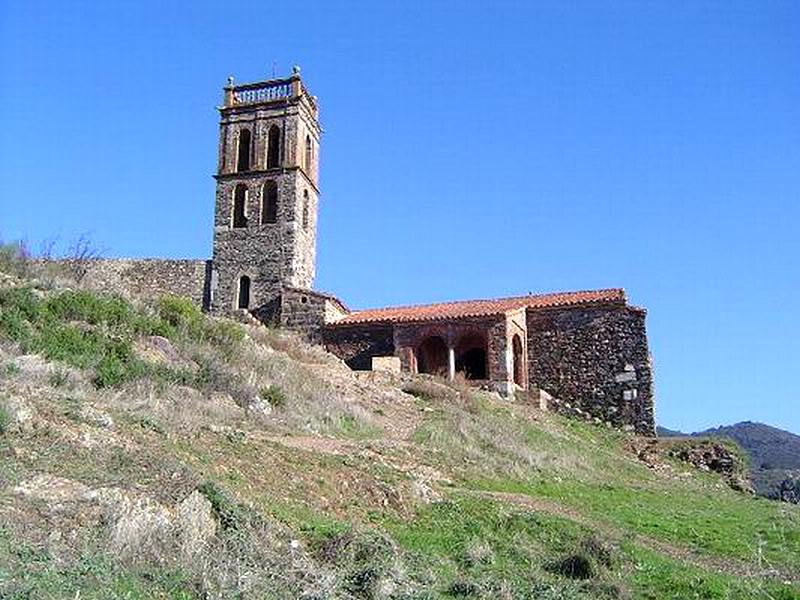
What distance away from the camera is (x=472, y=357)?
1292 inches

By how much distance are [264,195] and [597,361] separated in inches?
611

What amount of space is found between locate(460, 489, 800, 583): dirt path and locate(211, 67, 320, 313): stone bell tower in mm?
20731

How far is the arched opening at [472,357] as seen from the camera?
31705 millimetres

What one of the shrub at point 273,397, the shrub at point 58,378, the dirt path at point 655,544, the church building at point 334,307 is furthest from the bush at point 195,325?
the dirt path at point 655,544

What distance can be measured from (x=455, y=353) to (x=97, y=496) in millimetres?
22875

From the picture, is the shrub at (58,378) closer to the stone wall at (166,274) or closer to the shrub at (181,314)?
the shrub at (181,314)

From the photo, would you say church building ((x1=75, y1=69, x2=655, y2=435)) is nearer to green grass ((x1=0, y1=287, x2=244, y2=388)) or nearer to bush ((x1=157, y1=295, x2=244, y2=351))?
bush ((x1=157, y1=295, x2=244, y2=351))

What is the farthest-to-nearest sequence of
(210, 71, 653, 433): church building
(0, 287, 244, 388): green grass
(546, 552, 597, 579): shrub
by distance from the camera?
(210, 71, 653, 433): church building → (0, 287, 244, 388): green grass → (546, 552, 597, 579): shrub

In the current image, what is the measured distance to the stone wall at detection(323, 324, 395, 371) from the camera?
105 feet

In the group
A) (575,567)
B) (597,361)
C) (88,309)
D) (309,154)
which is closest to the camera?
(575,567)

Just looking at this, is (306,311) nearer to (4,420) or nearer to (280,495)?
(280,495)

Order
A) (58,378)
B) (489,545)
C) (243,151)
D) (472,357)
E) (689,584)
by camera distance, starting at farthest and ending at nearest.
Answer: (243,151) → (472,357) → (58,378) → (489,545) → (689,584)

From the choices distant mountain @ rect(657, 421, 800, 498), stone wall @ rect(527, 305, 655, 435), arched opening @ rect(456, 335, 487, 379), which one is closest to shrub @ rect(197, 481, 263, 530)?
arched opening @ rect(456, 335, 487, 379)

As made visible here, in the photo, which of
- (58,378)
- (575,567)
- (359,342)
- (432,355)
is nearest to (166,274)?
(359,342)
